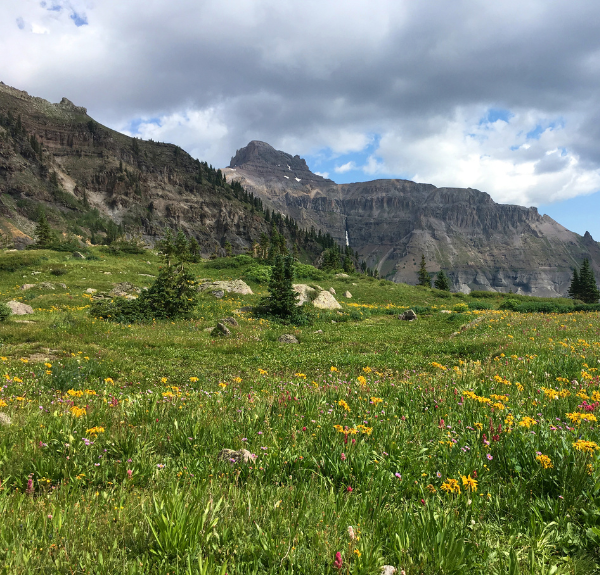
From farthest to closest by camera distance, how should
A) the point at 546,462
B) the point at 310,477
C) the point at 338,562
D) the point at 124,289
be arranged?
the point at 124,289 < the point at 310,477 < the point at 546,462 < the point at 338,562

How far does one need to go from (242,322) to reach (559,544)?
19016mm

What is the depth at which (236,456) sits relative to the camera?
11.7 feet

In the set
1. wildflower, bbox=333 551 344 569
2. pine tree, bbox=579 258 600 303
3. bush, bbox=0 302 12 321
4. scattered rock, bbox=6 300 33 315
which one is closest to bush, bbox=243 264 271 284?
scattered rock, bbox=6 300 33 315

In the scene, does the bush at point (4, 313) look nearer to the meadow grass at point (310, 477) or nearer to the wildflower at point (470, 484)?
the meadow grass at point (310, 477)

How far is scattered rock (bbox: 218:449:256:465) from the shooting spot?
137 inches

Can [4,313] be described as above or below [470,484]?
below

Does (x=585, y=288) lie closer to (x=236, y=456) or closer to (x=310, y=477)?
(x=310, y=477)

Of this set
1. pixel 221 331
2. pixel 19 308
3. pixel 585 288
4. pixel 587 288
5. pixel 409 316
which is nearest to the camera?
pixel 221 331

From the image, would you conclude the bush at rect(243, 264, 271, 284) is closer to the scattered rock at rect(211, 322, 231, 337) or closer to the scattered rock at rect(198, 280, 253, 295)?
the scattered rock at rect(198, 280, 253, 295)

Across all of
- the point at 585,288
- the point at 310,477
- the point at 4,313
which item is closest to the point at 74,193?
the point at 4,313

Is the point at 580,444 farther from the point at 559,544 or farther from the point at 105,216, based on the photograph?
the point at 105,216

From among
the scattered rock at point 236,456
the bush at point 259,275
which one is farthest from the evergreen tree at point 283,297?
the scattered rock at point 236,456

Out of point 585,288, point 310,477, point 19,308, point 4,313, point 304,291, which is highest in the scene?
point 585,288

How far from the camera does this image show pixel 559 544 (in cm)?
249
